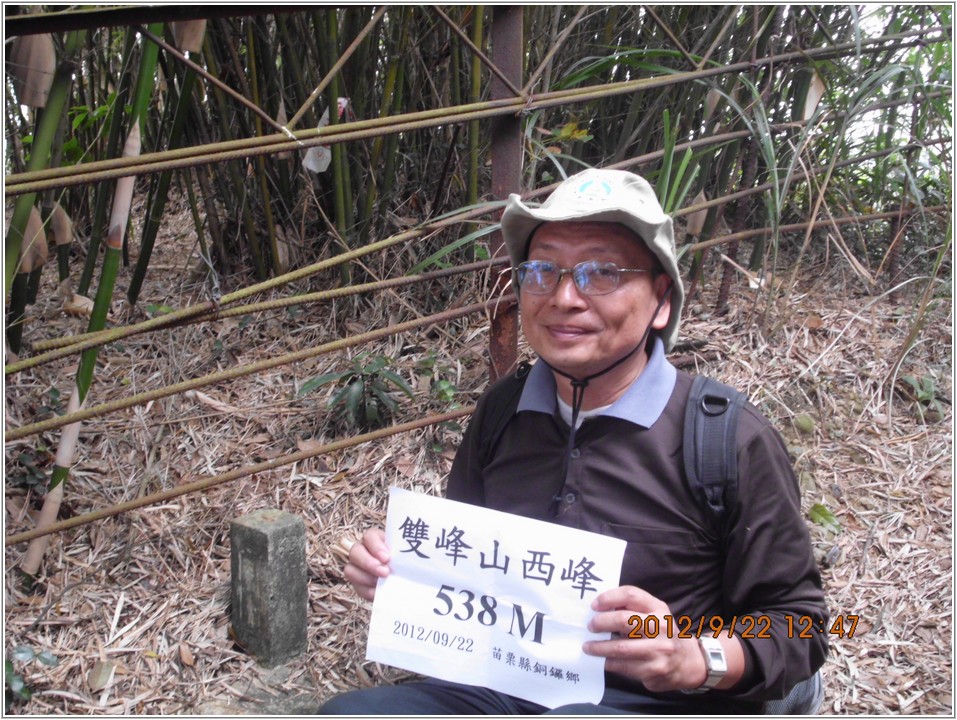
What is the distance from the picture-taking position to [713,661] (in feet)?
4.32

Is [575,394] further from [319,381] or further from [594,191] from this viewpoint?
[319,381]

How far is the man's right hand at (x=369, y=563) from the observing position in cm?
150

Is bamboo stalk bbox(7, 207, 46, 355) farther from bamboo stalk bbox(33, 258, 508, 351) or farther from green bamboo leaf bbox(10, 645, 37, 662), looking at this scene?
green bamboo leaf bbox(10, 645, 37, 662)

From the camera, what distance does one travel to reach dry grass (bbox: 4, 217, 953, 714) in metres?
2.19

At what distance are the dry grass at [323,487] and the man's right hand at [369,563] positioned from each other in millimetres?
813

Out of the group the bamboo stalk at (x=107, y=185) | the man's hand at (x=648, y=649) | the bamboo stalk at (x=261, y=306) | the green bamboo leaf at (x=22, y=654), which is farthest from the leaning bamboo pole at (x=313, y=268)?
the man's hand at (x=648, y=649)

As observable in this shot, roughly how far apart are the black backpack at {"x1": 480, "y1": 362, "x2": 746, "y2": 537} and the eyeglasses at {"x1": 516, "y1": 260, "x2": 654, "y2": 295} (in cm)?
26

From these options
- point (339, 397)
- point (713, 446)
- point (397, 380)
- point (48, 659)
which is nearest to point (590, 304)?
point (713, 446)

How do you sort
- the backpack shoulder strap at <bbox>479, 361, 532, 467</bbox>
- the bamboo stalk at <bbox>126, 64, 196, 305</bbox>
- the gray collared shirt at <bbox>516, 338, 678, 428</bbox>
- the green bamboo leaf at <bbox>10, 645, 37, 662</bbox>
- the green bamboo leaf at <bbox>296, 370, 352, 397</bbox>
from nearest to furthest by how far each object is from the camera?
the gray collared shirt at <bbox>516, 338, 678, 428</bbox> → the backpack shoulder strap at <bbox>479, 361, 532, 467</bbox> → the green bamboo leaf at <bbox>10, 645, 37, 662</bbox> → the bamboo stalk at <bbox>126, 64, 196, 305</bbox> → the green bamboo leaf at <bbox>296, 370, 352, 397</bbox>

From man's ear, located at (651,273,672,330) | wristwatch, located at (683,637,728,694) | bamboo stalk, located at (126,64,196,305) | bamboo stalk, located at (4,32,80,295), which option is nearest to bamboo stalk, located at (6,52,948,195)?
bamboo stalk, located at (4,32,80,295)

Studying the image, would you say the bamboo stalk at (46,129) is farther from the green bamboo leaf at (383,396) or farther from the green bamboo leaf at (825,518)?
the green bamboo leaf at (825,518)

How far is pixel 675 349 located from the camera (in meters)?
2.99

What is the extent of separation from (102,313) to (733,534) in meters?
1.66
